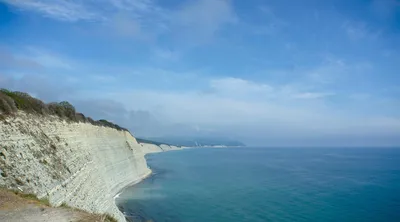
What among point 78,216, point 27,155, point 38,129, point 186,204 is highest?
point 38,129

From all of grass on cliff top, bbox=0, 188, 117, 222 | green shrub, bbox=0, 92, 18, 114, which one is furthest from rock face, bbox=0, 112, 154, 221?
grass on cliff top, bbox=0, 188, 117, 222

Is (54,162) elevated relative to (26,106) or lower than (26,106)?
lower

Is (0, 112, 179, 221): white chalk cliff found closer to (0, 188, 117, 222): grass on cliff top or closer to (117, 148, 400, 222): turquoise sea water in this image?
(0, 188, 117, 222): grass on cliff top

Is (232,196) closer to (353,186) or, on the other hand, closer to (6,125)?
(353,186)

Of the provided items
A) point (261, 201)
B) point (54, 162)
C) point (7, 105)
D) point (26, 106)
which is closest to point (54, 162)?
point (54, 162)

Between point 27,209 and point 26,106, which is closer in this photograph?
point 27,209

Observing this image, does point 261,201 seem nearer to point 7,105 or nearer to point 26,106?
point 26,106

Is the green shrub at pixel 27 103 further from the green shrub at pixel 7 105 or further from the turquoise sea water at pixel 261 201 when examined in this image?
the turquoise sea water at pixel 261 201

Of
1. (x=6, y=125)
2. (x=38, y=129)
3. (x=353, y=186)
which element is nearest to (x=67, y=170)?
(x=38, y=129)

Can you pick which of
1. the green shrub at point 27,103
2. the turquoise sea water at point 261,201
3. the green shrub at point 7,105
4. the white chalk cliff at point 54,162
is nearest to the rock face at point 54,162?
the white chalk cliff at point 54,162
